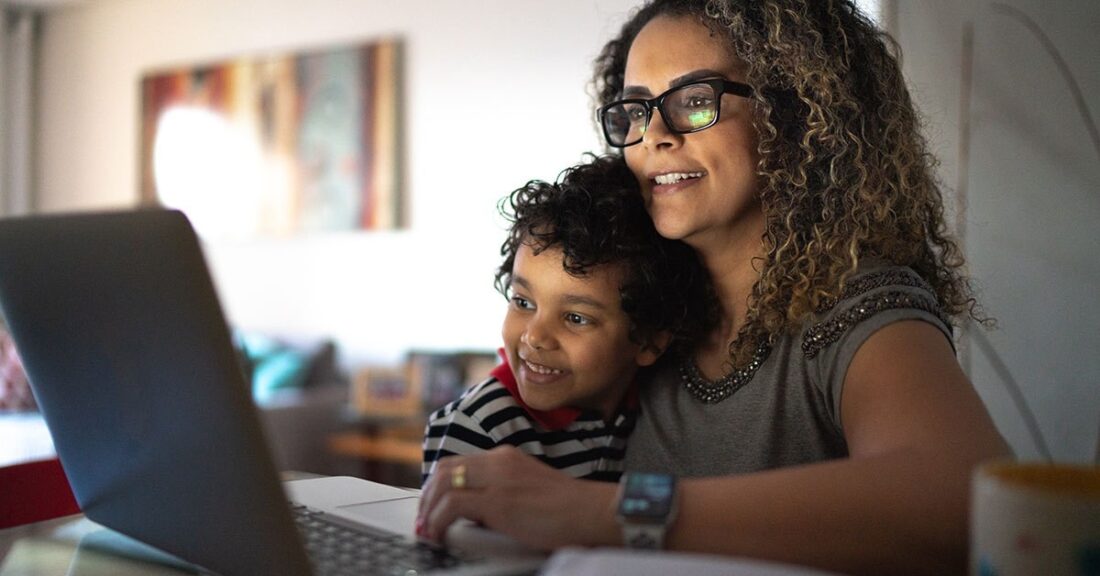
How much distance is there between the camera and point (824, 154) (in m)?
1.24

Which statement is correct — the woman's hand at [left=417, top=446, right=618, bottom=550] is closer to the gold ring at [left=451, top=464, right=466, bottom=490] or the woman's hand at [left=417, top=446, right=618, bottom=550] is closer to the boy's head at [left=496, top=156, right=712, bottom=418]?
the gold ring at [left=451, top=464, right=466, bottom=490]

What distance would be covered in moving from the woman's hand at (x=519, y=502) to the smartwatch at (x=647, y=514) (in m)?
0.01

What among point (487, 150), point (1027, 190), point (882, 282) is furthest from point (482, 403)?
point (487, 150)

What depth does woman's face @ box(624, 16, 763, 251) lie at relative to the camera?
1.25 m

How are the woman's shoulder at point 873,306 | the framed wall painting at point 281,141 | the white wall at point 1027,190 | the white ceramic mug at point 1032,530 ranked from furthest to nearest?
1. the framed wall painting at point 281,141
2. the white wall at point 1027,190
3. the woman's shoulder at point 873,306
4. the white ceramic mug at point 1032,530

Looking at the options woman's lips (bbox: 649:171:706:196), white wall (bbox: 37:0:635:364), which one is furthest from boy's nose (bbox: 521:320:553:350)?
white wall (bbox: 37:0:635:364)

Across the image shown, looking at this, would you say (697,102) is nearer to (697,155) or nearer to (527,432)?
(697,155)

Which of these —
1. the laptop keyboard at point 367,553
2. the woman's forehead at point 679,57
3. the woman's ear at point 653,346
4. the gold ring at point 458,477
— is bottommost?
the laptop keyboard at point 367,553

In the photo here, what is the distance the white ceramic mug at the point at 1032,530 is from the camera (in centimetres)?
50

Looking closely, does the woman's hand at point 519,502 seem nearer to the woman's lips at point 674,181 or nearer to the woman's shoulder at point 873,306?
the woman's shoulder at point 873,306

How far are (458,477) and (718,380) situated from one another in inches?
20.2

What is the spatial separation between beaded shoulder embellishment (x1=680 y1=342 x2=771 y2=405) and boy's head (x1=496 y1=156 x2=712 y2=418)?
5 cm

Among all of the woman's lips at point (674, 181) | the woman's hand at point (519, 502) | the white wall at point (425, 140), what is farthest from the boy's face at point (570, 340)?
the white wall at point (425, 140)

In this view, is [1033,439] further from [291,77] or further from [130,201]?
[130,201]
